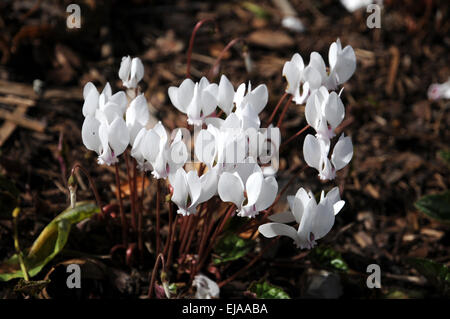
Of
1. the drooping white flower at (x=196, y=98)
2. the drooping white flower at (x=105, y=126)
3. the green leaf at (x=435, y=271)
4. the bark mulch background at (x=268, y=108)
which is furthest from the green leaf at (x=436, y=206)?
the drooping white flower at (x=105, y=126)

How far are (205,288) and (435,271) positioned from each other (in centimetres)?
85

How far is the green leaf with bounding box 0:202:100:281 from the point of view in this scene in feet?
5.80

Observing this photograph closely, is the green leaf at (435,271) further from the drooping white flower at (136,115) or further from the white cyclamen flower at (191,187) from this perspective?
the drooping white flower at (136,115)

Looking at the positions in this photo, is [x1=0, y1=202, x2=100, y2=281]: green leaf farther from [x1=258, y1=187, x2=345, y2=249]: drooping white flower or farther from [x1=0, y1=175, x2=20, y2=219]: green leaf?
[x1=258, y1=187, x2=345, y2=249]: drooping white flower

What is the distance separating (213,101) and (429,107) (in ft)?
6.09

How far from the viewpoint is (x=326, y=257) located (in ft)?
6.61

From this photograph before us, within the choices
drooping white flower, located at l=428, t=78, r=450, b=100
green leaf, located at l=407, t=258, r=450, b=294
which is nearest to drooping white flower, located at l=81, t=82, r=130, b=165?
green leaf, located at l=407, t=258, r=450, b=294

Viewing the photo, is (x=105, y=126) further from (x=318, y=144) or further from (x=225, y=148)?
(x=318, y=144)

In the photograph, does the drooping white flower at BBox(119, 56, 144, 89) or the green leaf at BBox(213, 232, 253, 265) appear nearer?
the drooping white flower at BBox(119, 56, 144, 89)

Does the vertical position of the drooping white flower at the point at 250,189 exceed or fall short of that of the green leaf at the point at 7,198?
it exceeds it

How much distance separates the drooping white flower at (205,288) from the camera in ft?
6.17

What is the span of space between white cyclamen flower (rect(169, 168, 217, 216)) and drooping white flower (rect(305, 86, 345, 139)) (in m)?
0.37

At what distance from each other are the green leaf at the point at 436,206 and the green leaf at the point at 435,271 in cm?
33
